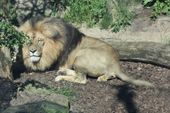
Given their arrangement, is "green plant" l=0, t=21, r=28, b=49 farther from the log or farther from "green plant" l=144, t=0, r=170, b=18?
"green plant" l=144, t=0, r=170, b=18

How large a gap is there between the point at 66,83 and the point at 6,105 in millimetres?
1555

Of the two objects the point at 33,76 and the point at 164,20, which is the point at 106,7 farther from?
the point at 33,76

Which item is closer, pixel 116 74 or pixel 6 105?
pixel 6 105

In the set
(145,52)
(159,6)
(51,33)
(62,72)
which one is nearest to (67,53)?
(62,72)

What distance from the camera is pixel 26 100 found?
7.33 m

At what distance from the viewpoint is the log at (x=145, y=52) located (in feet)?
29.6

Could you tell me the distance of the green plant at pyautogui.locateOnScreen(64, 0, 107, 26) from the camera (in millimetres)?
10367

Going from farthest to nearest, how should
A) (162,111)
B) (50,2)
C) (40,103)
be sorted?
1. (50,2)
2. (162,111)
3. (40,103)

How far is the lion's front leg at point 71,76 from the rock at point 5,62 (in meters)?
0.80

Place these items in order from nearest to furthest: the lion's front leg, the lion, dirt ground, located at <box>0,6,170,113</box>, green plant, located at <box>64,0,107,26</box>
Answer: dirt ground, located at <box>0,6,170,113</box> → the lion's front leg → the lion → green plant, located at <box>64,0,107,26</box>

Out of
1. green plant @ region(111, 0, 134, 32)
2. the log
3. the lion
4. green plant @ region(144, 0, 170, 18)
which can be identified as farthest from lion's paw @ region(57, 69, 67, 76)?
green plant @ region(144, 0, 170, 18)

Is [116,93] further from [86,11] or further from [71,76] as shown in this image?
[86,11]

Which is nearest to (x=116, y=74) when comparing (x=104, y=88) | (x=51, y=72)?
(x=104, y=88)

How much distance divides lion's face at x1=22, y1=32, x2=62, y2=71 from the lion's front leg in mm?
263
